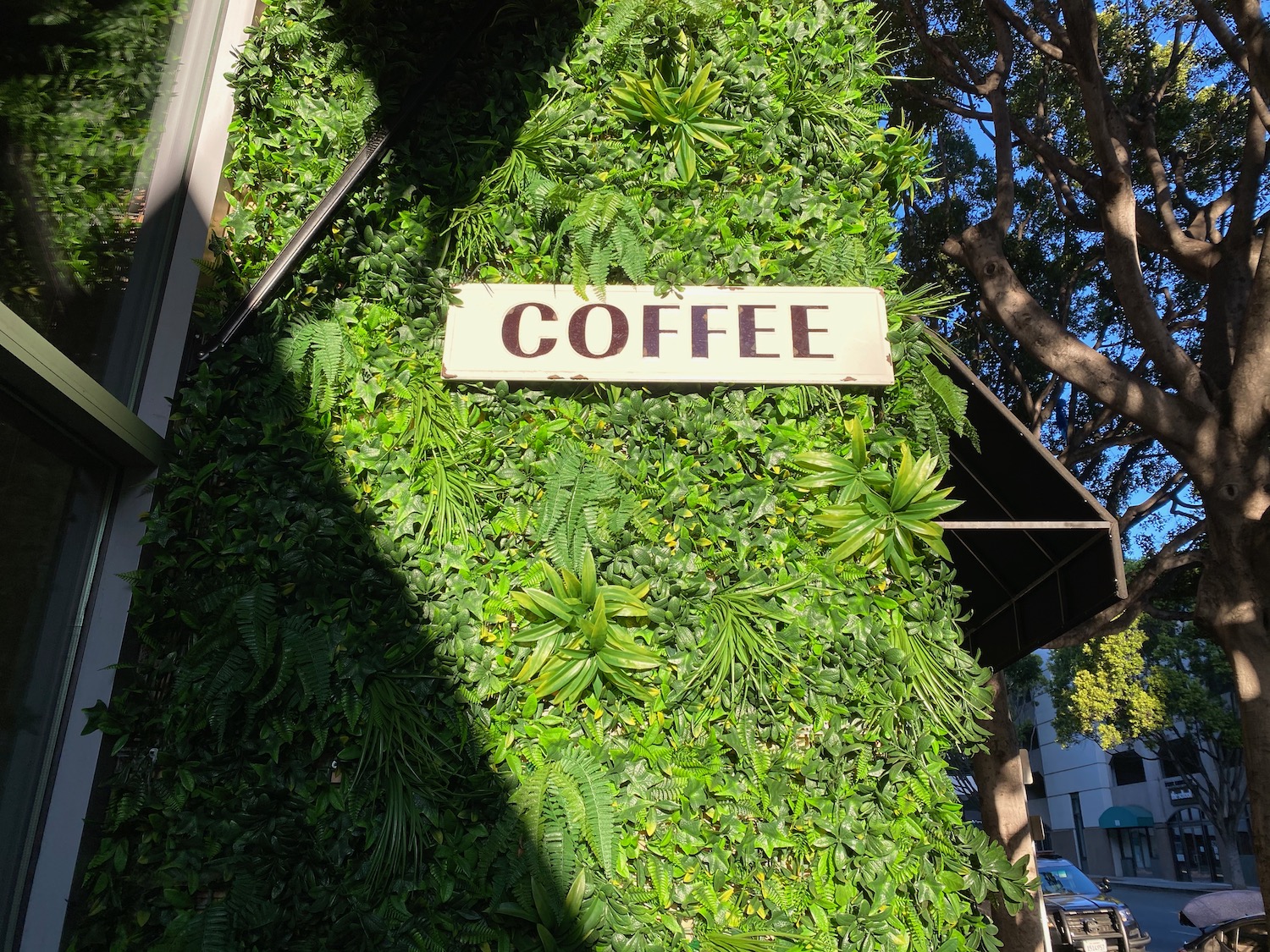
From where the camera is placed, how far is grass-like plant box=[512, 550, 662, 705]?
8.80ft

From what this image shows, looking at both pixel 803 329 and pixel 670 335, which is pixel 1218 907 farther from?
pixel 670 335

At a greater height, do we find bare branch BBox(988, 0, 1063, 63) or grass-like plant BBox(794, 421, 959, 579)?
bare branch BBox(988, 0, 1063, 63)

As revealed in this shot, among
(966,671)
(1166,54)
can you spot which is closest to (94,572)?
(966,671)

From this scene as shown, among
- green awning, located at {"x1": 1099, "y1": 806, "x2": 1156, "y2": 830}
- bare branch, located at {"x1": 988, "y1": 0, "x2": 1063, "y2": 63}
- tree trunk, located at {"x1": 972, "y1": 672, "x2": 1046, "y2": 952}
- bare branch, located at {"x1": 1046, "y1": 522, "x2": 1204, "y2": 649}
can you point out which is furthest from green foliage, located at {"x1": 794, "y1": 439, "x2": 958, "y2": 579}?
green awning, located at {"x1": 1099, "y1": 806, "x2": 1156, "y2": 830}

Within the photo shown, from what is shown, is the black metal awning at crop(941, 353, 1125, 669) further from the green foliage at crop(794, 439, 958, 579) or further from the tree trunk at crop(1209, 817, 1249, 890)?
the tree trunk at crop(1209, 817, 1249, 890)

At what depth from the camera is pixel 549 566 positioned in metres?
2.82

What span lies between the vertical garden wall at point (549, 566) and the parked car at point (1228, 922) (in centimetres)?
711

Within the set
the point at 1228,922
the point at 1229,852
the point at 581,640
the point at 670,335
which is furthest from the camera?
the point at 1229,852

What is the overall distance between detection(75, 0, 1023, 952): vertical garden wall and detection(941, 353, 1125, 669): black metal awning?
0.99 m

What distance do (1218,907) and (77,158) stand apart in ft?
48.8

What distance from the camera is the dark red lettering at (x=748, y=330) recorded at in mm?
3104

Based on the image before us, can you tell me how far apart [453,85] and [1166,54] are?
1069 centimetres

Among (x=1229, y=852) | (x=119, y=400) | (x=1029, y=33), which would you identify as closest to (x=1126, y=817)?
(x=1229, y=852)

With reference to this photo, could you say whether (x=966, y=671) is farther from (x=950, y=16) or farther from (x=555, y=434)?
(x=950, y=16)
